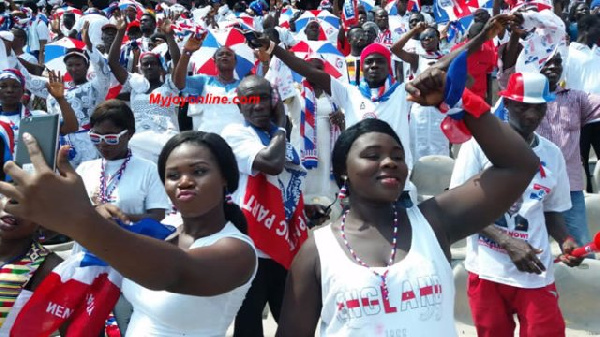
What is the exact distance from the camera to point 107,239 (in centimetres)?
176

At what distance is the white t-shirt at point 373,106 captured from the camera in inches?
233

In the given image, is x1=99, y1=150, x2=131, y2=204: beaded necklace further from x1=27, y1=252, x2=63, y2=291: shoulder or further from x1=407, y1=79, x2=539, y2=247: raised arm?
x1=407, y1=79, x2=539, y2=247: raised arm

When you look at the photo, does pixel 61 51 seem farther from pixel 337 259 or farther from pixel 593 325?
pixel 337 259

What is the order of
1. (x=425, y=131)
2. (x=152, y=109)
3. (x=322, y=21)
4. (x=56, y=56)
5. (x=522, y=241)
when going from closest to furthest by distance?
(x=522, y=241) → (x=152, y=109) → (x=425, y=131) → (x=56, y=56) → (x=322, y=21)

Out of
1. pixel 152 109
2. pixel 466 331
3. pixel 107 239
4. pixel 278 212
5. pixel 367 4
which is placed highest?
pixel 107 239

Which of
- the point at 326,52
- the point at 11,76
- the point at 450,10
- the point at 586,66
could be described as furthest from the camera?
the point at 450,10

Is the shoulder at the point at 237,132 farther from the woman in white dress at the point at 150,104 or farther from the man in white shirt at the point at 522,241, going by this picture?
the woman in white dress at the point at 150,104

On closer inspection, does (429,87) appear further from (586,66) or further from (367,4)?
(367,4)

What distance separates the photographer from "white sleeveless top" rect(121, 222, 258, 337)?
91.4 inches

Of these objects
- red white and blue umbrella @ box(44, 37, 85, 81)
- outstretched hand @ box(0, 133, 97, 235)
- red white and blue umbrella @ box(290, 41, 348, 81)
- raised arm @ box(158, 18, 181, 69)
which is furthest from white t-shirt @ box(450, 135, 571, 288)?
red white and blue umbrella @ box(44, 37, 85, 81)

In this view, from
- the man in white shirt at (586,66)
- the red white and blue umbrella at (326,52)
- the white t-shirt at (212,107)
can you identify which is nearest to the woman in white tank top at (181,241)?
the white t-shirt at (212,107)

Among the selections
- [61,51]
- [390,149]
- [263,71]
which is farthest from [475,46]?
[61,51]

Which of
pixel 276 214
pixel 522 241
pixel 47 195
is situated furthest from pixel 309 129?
pixel 47 195

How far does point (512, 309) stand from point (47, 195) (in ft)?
9.29
